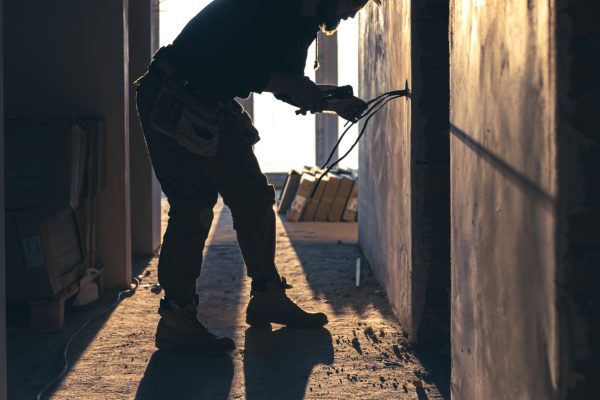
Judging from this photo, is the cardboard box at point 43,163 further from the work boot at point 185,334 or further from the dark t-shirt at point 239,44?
the dark t-shirt at point 239,44

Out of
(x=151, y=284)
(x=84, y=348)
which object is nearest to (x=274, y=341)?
(x=84, y=348)

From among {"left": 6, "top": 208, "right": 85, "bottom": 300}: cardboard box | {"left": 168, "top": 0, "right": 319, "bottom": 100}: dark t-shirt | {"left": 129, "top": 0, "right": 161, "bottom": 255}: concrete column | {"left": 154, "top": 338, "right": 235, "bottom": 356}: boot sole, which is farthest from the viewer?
{"left": 129, "top": 0, "right": 161, "bottom": 255}: concrete column

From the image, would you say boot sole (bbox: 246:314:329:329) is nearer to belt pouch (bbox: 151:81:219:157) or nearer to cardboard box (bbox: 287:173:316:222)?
belt pouch (bbox: 151:81:219:157)

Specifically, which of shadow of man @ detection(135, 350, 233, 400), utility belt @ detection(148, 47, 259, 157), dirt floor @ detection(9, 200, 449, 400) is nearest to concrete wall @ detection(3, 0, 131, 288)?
dirt floor @ detection(9, 200, 449, 400)

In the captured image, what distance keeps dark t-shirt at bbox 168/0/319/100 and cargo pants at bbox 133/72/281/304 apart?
0.17 metres

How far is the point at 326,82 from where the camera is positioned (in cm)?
1245

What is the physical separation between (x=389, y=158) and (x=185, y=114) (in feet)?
4.34

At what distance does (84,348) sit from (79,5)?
6.26 feet

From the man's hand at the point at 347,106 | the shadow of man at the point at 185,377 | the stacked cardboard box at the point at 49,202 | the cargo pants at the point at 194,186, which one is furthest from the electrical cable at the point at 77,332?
the man's hand at the point at 347,106

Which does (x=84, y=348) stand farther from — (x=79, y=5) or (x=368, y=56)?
(x=368, y=56)

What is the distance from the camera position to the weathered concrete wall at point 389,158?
3537 mm

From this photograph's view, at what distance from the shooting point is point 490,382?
1992mm

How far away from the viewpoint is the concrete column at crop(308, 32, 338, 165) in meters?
12.4

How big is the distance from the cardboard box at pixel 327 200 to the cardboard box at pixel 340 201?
0.03 metres
